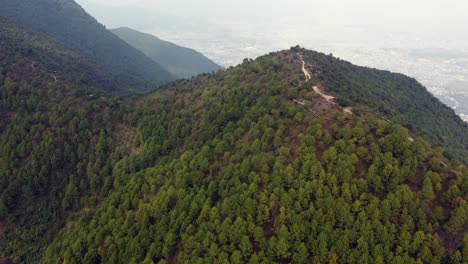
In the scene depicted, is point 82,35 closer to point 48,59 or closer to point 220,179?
point 48,59

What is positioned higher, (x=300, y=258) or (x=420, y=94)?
(x=420, y=94)

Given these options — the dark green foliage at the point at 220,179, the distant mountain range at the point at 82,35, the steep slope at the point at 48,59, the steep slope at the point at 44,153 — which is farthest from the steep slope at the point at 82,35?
the dark green foliage at the point at 220,179

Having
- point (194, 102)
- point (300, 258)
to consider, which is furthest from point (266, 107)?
point (300, 258)

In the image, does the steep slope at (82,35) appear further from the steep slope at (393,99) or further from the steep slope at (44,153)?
the steep slope at (393,99)

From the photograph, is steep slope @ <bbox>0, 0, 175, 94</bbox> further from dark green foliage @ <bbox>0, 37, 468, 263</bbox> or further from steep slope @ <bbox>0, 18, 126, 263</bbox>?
dark green foliage @ <bbox>0, 37, 468, 263</bbox>

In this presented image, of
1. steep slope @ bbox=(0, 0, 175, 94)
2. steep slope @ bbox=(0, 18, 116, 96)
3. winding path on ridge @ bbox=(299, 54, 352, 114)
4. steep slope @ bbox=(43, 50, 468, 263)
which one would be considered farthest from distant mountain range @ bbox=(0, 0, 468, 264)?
steep slope @ bbox=(0, 0, 175, 94)

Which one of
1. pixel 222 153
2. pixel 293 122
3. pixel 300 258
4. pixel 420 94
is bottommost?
pixel 300 258

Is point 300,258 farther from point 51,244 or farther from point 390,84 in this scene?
point 390,84
